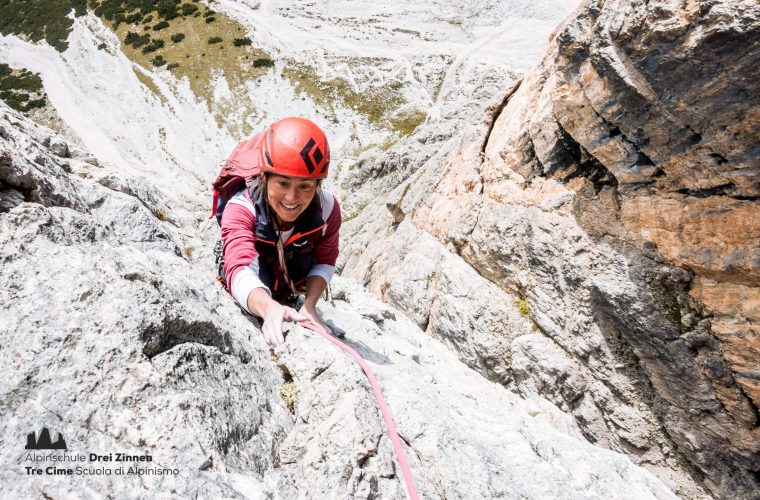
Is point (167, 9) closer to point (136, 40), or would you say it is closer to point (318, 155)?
point (136, 40)

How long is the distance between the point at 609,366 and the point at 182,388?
10808 mm

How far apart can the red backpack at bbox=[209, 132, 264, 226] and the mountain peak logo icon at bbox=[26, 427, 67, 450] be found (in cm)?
403

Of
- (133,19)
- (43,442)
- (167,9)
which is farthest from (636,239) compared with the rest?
(133,19)

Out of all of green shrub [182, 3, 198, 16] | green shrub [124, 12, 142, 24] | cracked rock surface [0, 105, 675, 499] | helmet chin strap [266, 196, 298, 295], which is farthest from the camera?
green shrub [182, 3, 198, 16]

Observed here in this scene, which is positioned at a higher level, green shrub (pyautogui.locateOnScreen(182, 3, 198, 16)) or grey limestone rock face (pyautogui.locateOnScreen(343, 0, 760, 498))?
grey limestone rock face (pyautogui.locateOnScreen(343, 0, 760, 498))

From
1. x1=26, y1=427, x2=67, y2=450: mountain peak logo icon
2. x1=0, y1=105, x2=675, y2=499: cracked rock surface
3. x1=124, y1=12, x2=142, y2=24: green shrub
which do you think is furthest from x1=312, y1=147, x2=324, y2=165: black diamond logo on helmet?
x1=124, y1=12, x2=142, y2=24: green shrub

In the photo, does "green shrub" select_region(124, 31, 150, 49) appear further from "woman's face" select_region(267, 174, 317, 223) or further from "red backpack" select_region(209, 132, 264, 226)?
"woman's face" select_region(267, 174, 317, 223)

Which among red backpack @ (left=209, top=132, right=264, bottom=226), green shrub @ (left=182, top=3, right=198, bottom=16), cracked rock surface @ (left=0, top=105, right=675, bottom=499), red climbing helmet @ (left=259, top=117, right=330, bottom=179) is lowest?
green shrub @ (left=182, top=3, right=198, bottom=16)

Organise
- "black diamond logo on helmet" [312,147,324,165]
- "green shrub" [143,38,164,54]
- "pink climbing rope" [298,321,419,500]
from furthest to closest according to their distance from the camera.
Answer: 1. "green shrub" [143,38,164,54]
2. "black diamond logo on helmet" [312,147,324,165]
3. "pink climbing rope" [298,321,419,500]

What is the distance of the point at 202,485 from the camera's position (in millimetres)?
3705

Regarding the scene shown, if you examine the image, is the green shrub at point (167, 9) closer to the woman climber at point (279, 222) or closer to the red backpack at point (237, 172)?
the red backpack at point (237, 172)

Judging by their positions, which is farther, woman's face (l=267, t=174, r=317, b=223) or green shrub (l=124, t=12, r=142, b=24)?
green shrub (l=124, t=12, r=142, b=24)

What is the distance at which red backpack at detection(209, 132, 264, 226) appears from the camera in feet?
21.6

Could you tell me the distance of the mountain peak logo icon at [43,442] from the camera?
11.1 ft
